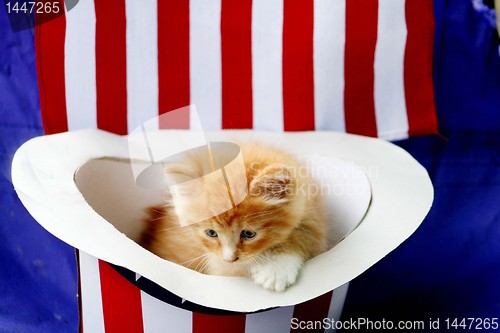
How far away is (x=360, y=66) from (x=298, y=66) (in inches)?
6.9

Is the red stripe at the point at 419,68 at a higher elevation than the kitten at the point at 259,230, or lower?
higher

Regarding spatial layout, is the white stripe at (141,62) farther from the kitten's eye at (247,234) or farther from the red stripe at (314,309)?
the red stripe at (314,309)

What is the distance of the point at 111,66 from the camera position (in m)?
1.59

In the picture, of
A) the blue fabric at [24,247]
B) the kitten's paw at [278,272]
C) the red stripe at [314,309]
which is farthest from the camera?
the blue fabric at [24,247]

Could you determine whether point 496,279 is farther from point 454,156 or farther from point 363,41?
point 363,41

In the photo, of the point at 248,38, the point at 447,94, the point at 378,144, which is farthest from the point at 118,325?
the point at 447,94

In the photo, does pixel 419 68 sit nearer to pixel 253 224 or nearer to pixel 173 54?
pixel 173 54

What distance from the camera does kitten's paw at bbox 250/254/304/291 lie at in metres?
1.01

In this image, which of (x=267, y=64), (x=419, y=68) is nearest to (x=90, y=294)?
(x=267, y=64)

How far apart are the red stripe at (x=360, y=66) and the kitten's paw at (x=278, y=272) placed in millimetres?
682

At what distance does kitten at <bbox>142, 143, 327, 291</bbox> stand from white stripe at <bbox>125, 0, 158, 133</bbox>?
46 cm

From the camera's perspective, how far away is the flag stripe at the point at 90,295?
1.06m

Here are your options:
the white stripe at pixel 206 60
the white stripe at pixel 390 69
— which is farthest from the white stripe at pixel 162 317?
the white stripe at pixel 390 69

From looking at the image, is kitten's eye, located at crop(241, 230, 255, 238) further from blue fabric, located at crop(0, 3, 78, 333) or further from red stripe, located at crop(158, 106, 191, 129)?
blue fabric, located at crop(0, 3, 78, 333)
